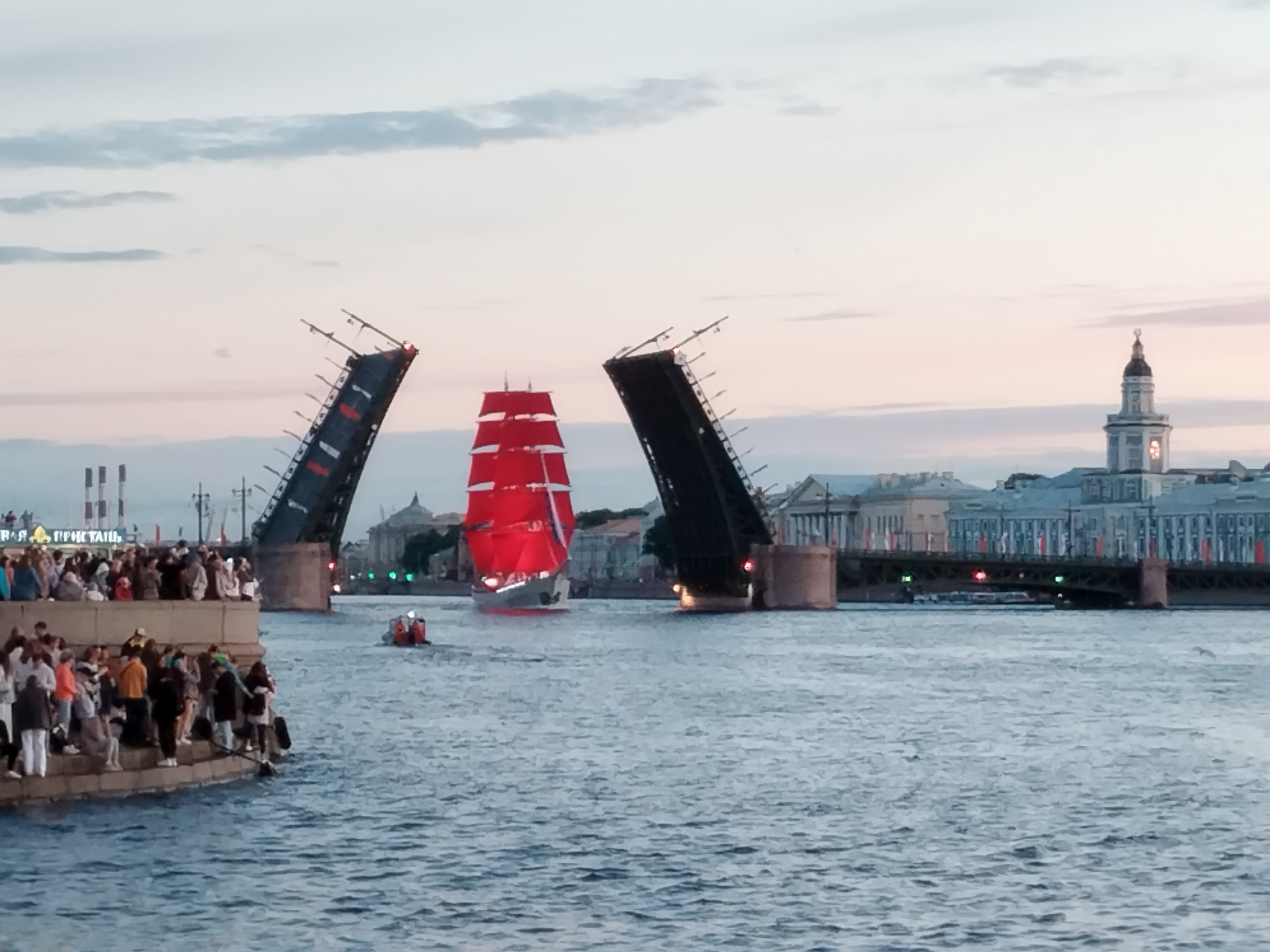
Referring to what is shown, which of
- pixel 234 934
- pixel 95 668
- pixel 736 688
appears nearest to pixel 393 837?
pixel 95 668

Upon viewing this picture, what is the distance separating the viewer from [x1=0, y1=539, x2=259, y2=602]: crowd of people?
18.2 metres

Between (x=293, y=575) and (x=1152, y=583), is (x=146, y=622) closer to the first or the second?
(x=293, y=575)

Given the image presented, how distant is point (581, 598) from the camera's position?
140250 mm

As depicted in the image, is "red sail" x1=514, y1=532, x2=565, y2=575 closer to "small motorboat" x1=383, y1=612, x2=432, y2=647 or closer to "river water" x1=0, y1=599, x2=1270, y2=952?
"small motorboat" x1=383, y1=612, x2=432, y2=647

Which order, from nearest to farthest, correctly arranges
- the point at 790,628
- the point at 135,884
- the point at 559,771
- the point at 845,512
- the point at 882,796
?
the point at 135,884 → the point at 882,796 → the point at 559,771 → the point at 790,628 → the point at 845,512

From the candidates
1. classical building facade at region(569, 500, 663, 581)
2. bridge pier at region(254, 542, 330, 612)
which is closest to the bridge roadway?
bridge pier at region(254, 542, 330, 612)

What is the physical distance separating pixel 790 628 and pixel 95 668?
51901mm

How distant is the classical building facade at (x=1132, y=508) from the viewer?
126 m

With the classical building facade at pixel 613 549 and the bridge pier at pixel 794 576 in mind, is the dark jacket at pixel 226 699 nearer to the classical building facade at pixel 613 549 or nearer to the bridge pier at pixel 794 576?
the bridge pier at pixel 794 576

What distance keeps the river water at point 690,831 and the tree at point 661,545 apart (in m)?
91.2

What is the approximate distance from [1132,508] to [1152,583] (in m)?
49.3

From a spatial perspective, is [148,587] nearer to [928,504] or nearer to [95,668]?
[95,668]

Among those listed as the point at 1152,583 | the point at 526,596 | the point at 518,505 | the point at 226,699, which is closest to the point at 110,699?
the point at 226,699

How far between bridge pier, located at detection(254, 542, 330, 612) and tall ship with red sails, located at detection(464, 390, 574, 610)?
1237 centimetres
